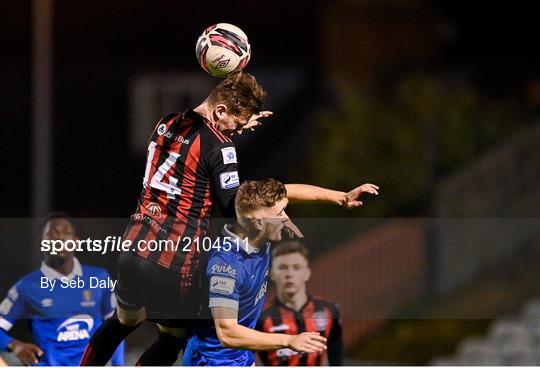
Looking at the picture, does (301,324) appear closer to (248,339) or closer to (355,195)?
(355,195)

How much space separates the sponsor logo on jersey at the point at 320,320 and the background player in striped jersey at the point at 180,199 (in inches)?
67.1

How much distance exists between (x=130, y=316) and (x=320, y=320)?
1.96m

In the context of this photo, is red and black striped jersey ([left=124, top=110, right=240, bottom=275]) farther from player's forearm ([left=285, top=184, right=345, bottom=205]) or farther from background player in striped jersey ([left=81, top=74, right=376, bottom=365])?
player's forearm ([left=285, top=184, right=345, bottom=205])

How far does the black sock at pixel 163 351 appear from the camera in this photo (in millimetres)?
8312

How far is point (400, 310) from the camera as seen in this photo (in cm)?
1581

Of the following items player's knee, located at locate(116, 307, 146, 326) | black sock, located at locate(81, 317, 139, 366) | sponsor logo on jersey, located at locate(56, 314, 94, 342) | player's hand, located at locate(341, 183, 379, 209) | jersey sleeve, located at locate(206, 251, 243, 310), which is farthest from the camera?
sponsor logo on jersey, located at locate(56, 314, 94, 342)

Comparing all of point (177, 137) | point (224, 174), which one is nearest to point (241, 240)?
point (224, 174)

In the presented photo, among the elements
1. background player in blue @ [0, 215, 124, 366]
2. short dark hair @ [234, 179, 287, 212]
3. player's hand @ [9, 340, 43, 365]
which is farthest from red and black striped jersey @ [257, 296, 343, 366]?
short dark hair @ [234, 179, 287, 212]

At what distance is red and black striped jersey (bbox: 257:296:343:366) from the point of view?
9.60 meters

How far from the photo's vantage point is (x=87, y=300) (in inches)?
355

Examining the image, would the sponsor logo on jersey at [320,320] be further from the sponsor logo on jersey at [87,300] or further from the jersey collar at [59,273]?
the jersey collar at [59,273]

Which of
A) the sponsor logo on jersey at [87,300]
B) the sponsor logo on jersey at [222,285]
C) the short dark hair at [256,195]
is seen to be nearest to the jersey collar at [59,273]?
the sponsor logo on jersey at [87,300]

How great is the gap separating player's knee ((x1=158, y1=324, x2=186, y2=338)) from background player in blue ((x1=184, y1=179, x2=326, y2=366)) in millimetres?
91

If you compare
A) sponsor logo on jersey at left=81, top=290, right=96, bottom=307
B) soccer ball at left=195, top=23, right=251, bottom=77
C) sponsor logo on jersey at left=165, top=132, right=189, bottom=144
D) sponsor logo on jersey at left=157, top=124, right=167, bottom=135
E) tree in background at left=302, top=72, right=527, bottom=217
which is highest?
tree in background at left=302, top=72, right=527, bottom=217
